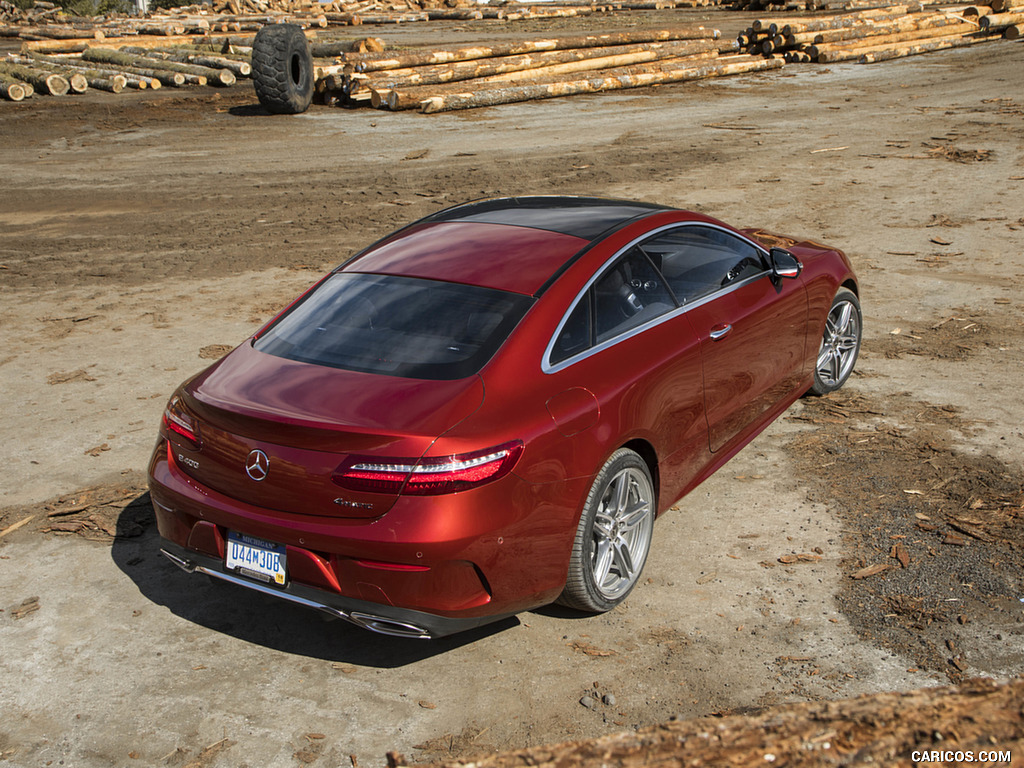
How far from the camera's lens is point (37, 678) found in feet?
13.7

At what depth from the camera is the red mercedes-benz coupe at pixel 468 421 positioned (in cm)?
377

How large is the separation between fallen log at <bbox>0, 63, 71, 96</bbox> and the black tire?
6272 millimetres

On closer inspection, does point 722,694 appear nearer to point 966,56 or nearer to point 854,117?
point 854,117

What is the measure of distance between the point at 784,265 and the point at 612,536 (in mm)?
2400

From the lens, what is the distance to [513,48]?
24578 millimetres

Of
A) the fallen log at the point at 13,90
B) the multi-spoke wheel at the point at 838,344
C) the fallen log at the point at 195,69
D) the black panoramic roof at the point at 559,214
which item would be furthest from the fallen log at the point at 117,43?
the black panoramic roof at the point at 559,214

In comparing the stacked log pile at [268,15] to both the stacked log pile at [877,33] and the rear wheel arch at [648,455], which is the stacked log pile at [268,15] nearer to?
the stacked log pile at [877,33]

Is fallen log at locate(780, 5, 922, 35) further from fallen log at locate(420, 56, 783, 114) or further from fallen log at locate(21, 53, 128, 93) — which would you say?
fallen log at locate(21, 53, 128, 93)

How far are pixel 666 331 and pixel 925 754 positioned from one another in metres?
2.79

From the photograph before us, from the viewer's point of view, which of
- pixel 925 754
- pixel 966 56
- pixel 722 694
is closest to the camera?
pixel 925 754

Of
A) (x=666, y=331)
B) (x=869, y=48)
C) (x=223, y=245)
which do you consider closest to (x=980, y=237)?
(x=666, y=331)

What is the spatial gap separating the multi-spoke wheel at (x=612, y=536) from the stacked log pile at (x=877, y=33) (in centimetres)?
2594

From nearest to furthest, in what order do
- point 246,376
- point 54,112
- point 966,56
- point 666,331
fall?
1. point 246,376
2. point 666,331
3. point 54,112
4. point 966,56

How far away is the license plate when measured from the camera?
3.97m
